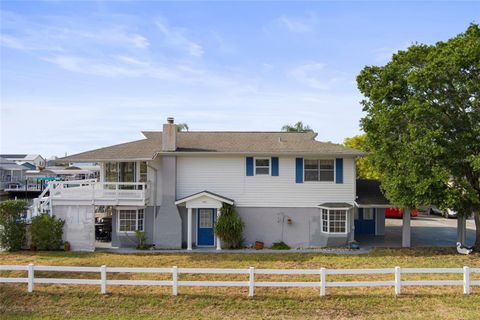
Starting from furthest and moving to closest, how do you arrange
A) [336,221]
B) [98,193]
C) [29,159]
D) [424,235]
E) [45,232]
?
[29,159] < [424,235] < [336,221] < [98,193] < [45,232]

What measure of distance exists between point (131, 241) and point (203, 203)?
430 cm

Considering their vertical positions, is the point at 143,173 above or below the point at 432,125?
below

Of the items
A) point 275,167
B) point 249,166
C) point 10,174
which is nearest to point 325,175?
point 275,167

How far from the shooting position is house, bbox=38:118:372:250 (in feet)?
65.5

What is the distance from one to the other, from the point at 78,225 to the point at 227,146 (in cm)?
859

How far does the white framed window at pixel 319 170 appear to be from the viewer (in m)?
20.5

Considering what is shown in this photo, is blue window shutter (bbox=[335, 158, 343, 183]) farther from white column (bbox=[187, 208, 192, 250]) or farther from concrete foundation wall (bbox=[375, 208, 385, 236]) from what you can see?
white column (bbox=[187, 208, 192, 250])

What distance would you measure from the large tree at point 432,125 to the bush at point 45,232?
629 inches

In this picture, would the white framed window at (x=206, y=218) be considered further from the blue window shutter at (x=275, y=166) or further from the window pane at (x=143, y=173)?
the blue window shutter at (x=275, y=166)

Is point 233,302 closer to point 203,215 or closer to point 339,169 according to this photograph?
point 203,215

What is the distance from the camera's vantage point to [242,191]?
67.2ft

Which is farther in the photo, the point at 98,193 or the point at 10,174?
the point at 10,174

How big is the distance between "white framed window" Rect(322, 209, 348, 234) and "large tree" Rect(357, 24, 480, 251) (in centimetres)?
284

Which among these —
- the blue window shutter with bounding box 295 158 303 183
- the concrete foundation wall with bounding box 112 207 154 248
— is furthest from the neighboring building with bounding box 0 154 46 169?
the blue window shutter with bounding box 295 158 303 183
